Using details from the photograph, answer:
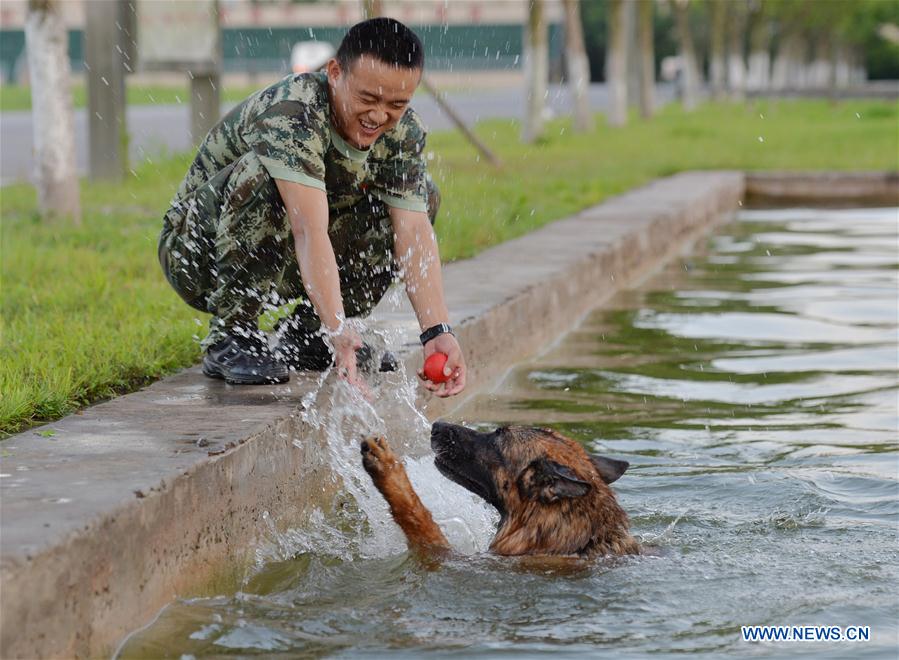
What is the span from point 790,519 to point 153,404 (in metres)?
2.59

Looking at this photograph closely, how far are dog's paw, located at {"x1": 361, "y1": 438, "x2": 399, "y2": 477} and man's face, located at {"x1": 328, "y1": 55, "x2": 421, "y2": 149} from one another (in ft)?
3.83

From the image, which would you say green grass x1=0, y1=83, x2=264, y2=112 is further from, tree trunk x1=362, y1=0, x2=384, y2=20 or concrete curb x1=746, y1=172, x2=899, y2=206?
tree trunk x1=362, y1=0, x2=384, y2=20

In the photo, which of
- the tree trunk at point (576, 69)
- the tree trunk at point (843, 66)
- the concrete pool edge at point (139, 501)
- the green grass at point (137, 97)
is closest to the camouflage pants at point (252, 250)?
the concrete pool edge at point (139, 501)

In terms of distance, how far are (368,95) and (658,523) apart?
6.95ft

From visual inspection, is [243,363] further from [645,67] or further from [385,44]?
[645,67]

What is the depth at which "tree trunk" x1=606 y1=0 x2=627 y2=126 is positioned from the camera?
31.3m

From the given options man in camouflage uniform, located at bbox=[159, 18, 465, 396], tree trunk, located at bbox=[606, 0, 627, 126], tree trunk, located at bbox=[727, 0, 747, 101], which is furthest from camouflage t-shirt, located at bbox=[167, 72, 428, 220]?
tree trunk, located at bbox=[727, 0, 747, 101]

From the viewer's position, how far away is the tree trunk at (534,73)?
24.5 m

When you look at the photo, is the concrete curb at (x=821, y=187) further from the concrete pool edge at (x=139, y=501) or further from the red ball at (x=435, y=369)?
the red ball at (x=435, y=369)

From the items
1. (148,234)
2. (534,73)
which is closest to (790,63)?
(534,73)

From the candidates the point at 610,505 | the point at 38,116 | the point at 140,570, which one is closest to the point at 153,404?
the point at 140,570

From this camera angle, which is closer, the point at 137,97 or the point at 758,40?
the point at 137,97

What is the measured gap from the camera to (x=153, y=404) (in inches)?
221

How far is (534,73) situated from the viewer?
25.6 metres
